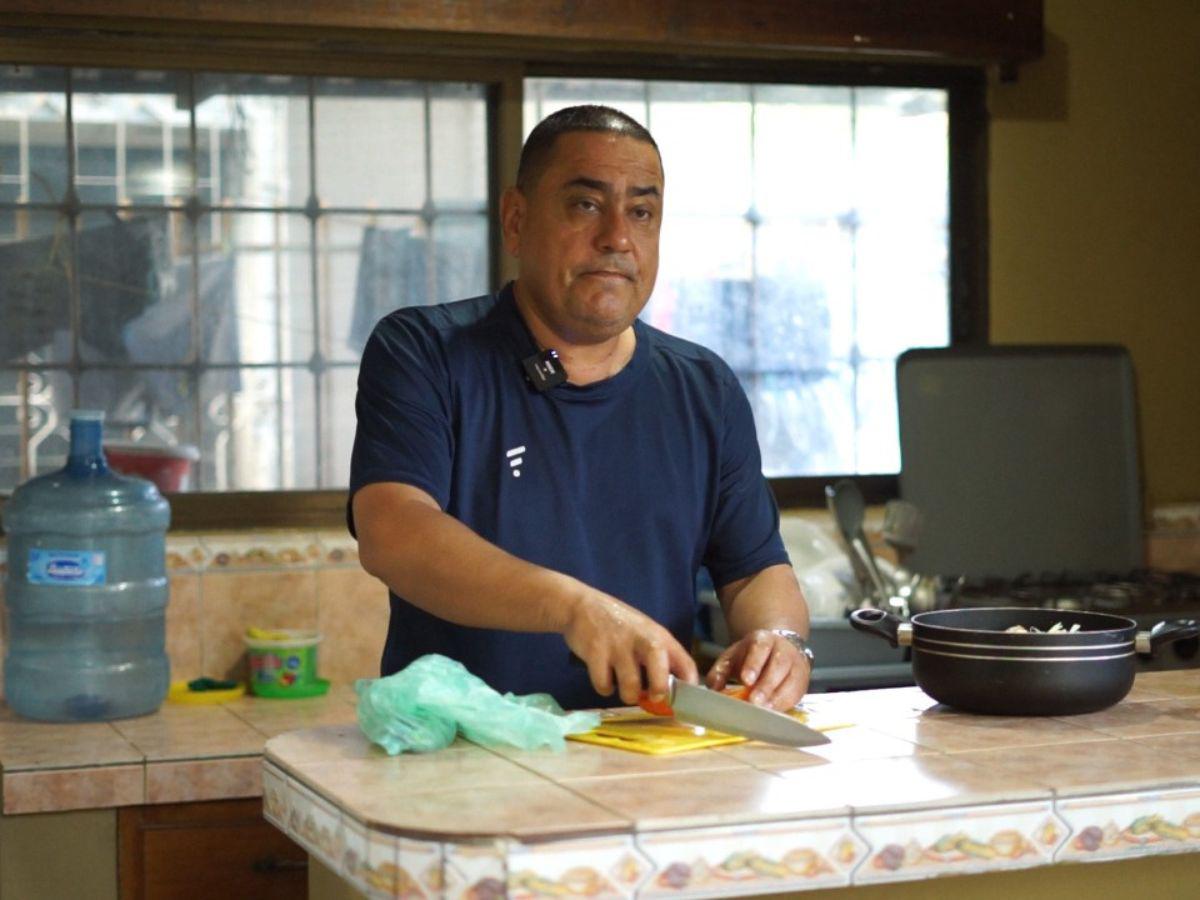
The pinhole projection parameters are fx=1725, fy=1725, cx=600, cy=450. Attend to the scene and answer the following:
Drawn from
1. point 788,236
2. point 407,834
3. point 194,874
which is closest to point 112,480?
point 194,874

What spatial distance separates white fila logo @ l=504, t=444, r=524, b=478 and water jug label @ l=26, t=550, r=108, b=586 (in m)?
1.20

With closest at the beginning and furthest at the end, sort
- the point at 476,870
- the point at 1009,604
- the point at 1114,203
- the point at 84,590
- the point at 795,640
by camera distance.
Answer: the point at 476,870 < the point at 795,640 < the point at 1009,604 < the point at 84,590 < the point at 1114,203

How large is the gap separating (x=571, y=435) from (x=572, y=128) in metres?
0.39

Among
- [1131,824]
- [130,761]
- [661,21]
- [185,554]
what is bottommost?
[130,761]

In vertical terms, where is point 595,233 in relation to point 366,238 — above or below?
below

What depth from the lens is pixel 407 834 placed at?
1.34 metres

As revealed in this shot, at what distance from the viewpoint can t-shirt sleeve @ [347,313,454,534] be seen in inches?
79.4

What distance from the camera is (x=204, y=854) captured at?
2744 mm

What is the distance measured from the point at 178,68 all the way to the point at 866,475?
166cm

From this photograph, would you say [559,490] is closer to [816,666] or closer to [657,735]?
[657,735]

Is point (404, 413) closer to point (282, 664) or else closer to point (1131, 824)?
point (1131, 824)

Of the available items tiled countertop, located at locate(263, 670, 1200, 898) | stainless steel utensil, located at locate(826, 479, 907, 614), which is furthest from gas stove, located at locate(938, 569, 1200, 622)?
tiled countertop, located at locate(263, 670, 1200, 898)

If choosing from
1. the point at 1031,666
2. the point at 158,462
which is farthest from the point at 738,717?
the point at 158,462

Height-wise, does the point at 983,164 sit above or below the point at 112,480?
above
